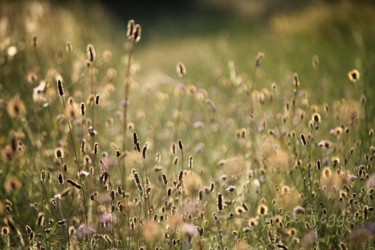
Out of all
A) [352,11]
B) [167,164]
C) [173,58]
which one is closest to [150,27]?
[173,58]

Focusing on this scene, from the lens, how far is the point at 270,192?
2.26m

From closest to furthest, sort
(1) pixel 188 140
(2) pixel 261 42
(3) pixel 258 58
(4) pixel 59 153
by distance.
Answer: (4) pixel 59 153, (3) pixel 258 58, (1) pixel 188 140, (2) pixel 261 42

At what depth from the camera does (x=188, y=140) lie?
347 centimetres

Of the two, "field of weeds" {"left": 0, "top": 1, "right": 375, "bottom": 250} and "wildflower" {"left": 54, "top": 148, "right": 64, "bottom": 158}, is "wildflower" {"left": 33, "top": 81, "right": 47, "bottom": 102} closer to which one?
"field of weeds" {"left": 0, "top": 1, "right": 375, "bottom": 250}

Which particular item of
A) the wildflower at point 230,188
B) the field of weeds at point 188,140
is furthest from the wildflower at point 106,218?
the wildflower at point 230,188

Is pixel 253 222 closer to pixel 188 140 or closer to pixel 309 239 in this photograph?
pixel 309 239

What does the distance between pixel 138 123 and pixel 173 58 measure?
14.8ft

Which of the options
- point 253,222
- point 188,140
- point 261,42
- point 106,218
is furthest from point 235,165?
point 261,42

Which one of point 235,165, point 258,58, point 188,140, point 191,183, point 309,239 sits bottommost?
point 309,239

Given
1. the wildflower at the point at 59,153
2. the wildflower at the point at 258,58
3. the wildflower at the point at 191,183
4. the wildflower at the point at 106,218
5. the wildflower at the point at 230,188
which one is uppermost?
the wildflower at the point at 258,58

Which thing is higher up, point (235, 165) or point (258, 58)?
point (258, 58)

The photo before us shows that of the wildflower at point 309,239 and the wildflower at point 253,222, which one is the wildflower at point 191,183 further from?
the wildflower at point 309,239

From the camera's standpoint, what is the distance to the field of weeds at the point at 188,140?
1869 millimetres

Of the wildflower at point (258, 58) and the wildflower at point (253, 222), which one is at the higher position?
the wildflower at point (258, 58)
